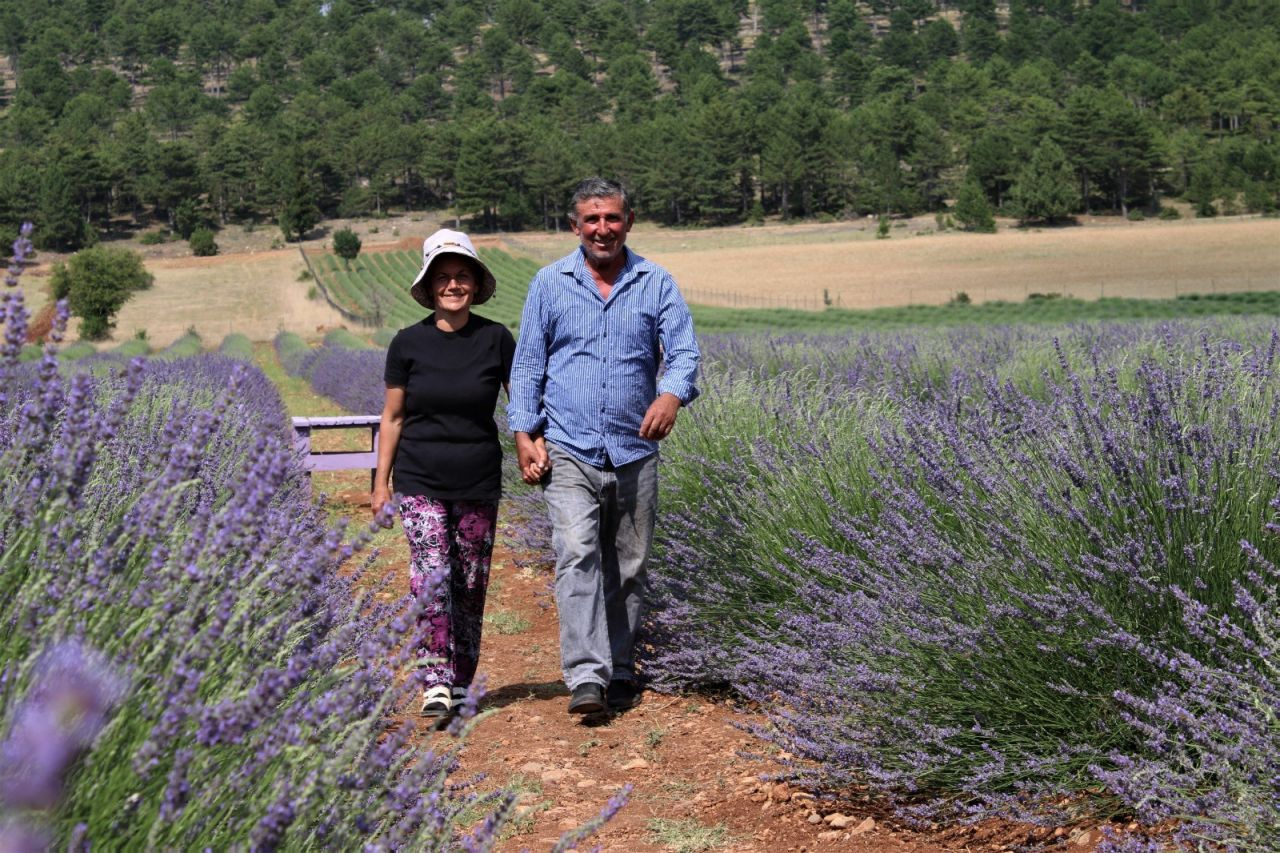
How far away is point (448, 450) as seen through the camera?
198 inches

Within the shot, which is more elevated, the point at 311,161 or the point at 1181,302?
the point at 311,161

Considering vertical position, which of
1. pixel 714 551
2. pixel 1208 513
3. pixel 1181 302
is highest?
pixel 1208 513

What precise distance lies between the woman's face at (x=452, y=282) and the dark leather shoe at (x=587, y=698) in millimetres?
1503

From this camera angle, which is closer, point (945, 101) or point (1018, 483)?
point (1018, 483)

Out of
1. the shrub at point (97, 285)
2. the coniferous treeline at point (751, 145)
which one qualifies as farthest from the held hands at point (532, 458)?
the coniferous treeline at point (751, 145)

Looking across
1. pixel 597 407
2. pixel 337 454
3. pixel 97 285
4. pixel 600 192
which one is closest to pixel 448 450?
pixel 597 407

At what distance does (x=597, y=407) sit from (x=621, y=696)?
113cm

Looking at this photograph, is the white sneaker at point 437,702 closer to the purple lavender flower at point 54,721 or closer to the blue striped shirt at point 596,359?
the blue striped shirt at point 596,359

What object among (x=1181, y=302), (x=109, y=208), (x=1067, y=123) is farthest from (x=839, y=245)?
(x=109, y=208)

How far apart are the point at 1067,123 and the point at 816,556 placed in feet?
362

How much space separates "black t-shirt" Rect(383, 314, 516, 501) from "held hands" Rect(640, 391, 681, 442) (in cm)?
68

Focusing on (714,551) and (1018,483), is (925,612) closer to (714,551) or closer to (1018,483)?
(1018,483)

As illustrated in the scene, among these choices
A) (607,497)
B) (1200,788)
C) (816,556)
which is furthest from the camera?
(607,497)

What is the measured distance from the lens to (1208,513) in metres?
3.48
